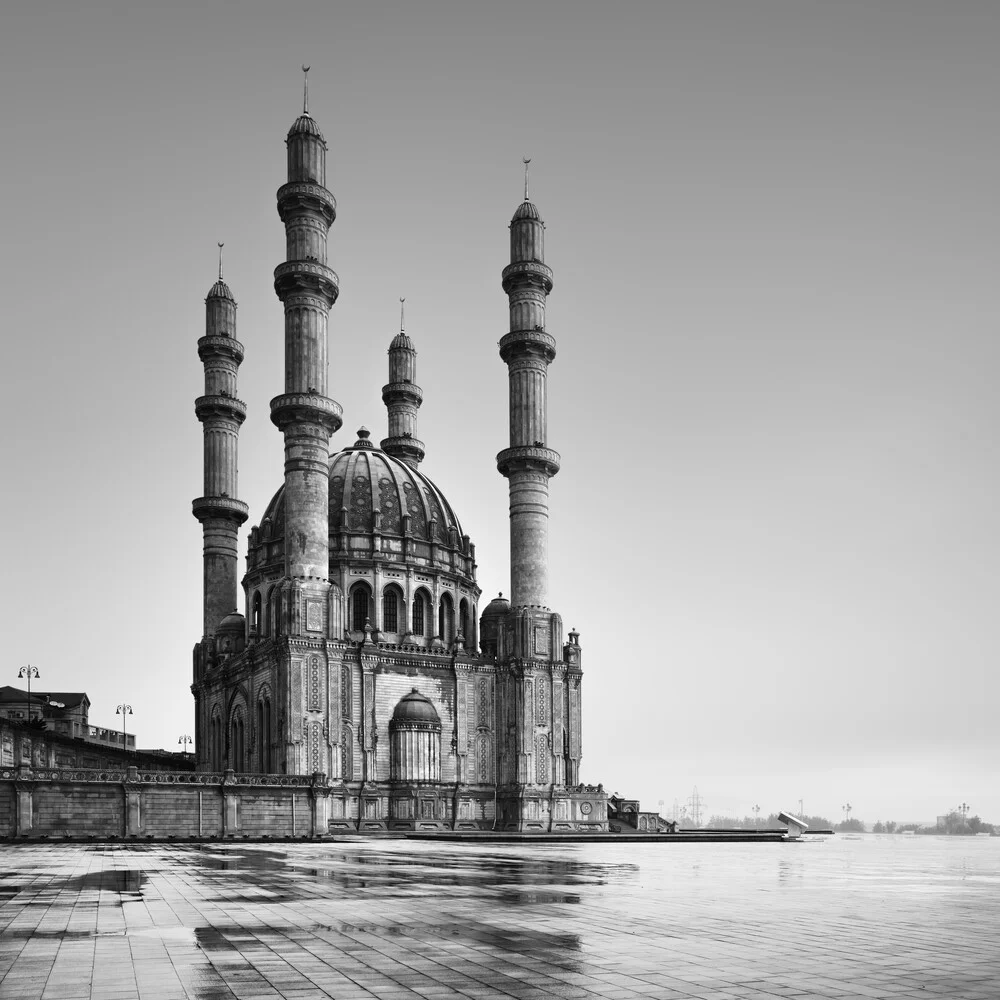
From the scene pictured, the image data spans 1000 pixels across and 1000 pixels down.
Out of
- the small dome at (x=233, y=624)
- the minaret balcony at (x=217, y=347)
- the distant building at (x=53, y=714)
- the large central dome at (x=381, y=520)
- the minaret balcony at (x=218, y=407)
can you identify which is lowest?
the distant building at (x=53, y=714)

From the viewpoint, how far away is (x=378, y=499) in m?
83.8

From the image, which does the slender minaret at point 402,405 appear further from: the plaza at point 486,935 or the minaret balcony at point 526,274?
the plaza at point 486,935

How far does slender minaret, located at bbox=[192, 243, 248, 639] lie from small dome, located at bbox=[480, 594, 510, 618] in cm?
1768

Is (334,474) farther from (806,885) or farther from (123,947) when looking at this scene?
(123,947)

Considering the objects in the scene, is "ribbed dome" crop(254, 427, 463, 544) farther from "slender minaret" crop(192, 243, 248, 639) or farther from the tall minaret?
the tall minaret

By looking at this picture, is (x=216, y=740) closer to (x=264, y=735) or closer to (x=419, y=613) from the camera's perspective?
(x=264, y=735)

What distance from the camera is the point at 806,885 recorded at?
2398cm

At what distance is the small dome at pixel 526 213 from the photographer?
278 feet

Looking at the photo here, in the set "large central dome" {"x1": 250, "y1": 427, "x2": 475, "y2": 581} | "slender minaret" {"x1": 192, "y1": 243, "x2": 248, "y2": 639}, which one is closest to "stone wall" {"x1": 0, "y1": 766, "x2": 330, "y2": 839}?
"large central dome" {"x1": 250, "y1": 427, "x2": 475, "y2": 581}

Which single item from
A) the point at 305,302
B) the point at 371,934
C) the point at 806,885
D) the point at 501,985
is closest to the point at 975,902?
the point at 806,885

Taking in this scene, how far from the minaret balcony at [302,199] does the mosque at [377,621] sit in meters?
0.13

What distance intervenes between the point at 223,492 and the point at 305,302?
18.9 m

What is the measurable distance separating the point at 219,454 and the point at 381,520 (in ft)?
47.0

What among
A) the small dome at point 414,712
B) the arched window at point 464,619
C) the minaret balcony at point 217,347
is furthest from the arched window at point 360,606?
the minaret balcony at point 217,347
